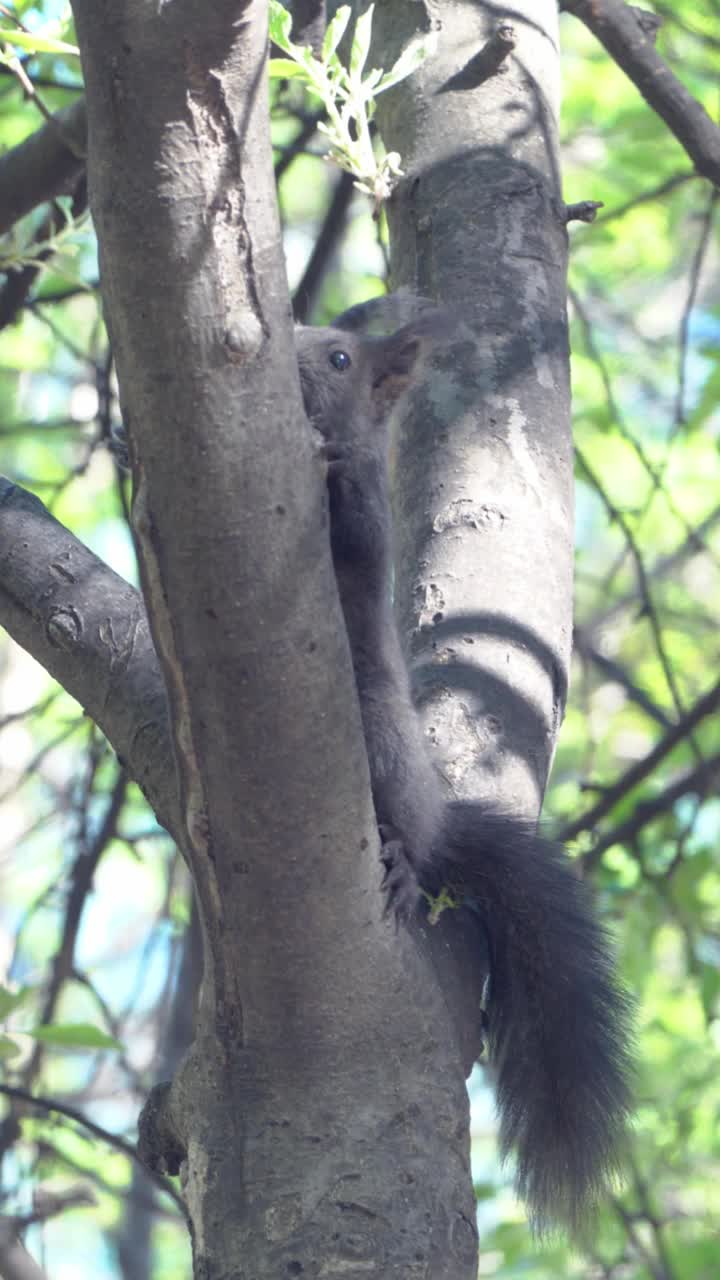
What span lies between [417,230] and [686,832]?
146 cm

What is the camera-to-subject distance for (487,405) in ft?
6.41

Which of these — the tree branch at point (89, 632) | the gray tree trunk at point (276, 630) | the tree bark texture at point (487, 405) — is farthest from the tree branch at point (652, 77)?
the tree branch at point (89, 632)

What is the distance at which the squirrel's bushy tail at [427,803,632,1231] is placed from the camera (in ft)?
5.74

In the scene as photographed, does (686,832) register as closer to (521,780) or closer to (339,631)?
(521,780)

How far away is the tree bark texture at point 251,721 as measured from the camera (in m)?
1.02

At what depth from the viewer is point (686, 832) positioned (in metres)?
2.97

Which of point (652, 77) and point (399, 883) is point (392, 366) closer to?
point (652, 77)

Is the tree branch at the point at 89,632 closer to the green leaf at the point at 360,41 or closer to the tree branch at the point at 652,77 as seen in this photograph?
the green leaf at the point at 360,41

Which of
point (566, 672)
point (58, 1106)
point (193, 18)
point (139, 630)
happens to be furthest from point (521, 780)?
point (193, 18)

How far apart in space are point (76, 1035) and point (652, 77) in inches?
69.1

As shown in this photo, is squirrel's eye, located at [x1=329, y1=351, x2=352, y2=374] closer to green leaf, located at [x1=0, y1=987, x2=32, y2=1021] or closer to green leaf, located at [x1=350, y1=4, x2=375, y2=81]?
green leaf, located at [x1=350, y1=4, x2=375, y2=81]

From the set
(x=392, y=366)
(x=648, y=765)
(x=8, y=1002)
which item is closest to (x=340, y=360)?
(x=392, y=366)

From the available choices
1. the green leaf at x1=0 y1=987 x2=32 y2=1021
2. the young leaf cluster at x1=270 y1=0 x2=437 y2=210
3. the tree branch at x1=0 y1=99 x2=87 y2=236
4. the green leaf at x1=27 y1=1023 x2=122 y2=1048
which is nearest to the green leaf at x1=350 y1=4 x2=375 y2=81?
the young leaf cluster at x1=270 y1=0 x2=437 y2=210

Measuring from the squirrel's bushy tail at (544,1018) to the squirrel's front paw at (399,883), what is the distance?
9 cm
